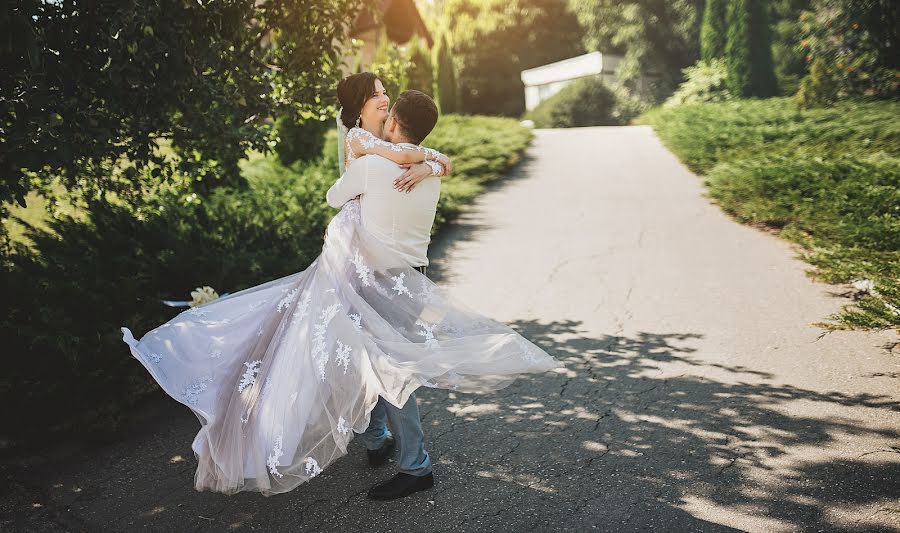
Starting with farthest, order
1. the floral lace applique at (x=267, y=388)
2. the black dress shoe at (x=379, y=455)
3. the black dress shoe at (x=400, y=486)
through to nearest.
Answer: the black dress shoe at (x=379, y=455) < the black dress shoe at (x=400, y=486) < the floral lace applique at (x=267, y=388)

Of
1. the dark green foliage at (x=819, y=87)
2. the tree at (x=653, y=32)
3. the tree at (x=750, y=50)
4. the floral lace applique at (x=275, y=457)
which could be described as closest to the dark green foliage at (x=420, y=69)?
the tree at (x=750, y=50)

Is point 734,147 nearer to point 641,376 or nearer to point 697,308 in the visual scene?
point 697,308

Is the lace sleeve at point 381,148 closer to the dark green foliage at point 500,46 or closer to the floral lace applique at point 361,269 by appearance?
the floral lace applique at point 361,269

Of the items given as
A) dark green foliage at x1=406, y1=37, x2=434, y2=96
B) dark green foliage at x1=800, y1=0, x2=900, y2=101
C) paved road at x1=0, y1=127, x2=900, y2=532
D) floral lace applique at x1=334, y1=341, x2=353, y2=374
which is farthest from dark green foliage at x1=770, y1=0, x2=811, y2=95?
floral lace applique at x1=334, y1=341, x2=353, y2=374

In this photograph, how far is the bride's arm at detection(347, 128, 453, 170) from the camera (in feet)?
11.6

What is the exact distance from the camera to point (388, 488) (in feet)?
12.6

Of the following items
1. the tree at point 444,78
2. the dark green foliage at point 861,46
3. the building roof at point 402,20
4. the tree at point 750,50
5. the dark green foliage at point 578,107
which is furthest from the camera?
the dark green foliage at point 578,107

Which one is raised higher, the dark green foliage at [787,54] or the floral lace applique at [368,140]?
the dark green foliage at [787,54]

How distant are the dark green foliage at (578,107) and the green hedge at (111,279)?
71.3 feet

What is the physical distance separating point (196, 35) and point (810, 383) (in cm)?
556

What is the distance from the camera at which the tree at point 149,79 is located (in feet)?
14.6

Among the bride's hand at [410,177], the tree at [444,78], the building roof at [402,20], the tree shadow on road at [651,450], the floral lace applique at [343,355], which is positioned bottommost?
the tree shadow on road at [651,450]

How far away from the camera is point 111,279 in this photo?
6.08 metres

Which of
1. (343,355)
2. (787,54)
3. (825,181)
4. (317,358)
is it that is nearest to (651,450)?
(343,355)
